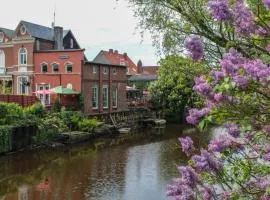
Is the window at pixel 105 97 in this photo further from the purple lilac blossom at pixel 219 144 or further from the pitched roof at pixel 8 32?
the purple lilac blossom at pixel 219 144

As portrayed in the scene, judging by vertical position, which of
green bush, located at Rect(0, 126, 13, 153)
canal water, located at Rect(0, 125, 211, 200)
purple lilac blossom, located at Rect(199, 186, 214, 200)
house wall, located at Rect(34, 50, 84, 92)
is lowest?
canal water, located at Rect(0, 125, 211, 200)

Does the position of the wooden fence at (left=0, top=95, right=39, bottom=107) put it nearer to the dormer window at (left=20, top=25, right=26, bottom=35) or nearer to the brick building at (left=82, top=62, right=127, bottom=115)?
the brick building at (left=82, top=62, right=127, bottom=115)

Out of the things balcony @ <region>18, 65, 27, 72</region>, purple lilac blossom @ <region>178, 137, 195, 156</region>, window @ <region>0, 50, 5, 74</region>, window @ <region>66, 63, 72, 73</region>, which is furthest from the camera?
window @ <region>0, 50, 5, 74</region>

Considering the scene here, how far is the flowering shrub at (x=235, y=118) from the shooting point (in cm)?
390

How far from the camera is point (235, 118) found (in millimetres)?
4258

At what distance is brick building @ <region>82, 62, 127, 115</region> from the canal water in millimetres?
9092

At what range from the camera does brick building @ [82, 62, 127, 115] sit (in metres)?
44.9

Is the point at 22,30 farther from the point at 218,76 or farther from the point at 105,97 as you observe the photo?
the point at 218,76

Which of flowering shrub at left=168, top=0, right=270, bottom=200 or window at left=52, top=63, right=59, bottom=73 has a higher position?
window at left=52, top=63, right=59, bottom=73

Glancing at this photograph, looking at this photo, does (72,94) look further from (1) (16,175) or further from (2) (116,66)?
(1) (16,175)

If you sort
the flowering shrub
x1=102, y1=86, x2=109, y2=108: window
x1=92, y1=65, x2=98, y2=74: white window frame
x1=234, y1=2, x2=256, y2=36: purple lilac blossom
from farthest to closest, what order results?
1. x1=102, y1=86, x2=109, y2=108: window
2. x1=92, y1=65, x2=98, y2=74: white window frame
3. x1=234, y1=2, x2=256, y2=36: purple lilac blossom
4. the flowering shrub

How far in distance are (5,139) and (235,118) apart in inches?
1056

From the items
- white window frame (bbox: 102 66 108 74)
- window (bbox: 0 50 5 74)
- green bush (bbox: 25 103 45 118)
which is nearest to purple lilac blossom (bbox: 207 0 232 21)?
green bush (bbox: 25 103 45 118)

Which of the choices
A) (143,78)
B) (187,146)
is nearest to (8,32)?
(143,78)
